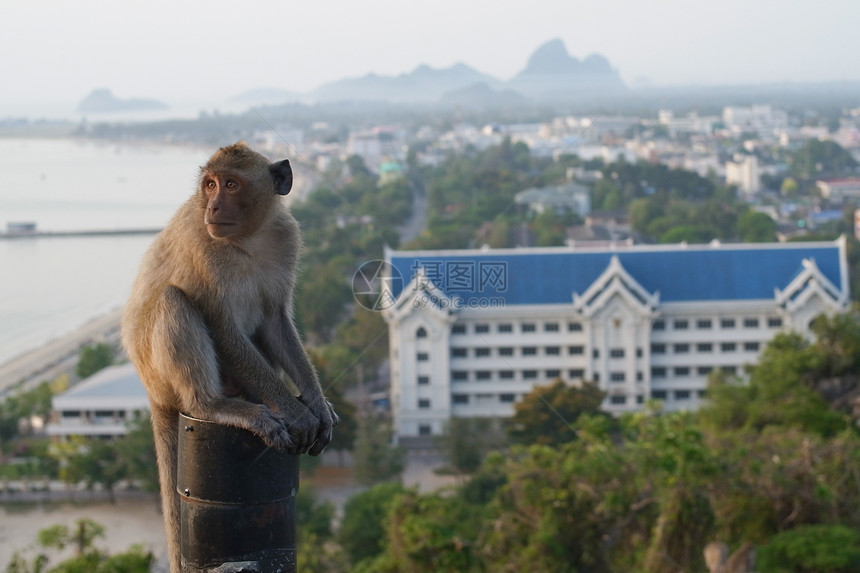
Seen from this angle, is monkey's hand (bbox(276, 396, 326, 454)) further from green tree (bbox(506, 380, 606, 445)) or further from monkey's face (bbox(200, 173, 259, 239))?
green tree (bbox(506, 380, 606, 445))

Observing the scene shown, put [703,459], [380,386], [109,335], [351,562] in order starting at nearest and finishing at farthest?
[703,459] → [351,562] → [380,386] → [109,335]

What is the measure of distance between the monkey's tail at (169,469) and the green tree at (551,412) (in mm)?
12119

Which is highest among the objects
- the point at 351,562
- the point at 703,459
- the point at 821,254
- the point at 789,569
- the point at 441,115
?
the point at 441,115

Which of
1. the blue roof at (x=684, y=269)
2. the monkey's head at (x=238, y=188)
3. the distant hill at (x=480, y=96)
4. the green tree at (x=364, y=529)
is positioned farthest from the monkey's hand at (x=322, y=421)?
the distant hill at (x=480, y=96)

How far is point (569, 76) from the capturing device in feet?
213

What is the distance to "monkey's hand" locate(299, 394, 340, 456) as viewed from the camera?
274cm

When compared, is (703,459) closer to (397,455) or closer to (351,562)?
(351,562)

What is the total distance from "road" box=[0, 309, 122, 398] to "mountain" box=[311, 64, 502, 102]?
102 ft

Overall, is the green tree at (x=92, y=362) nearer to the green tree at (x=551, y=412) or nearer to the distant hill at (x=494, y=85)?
the green tree at (x=551, y=412)

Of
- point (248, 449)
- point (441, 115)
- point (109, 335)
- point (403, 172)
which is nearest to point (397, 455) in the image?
point (248, 449)

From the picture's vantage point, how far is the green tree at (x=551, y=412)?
50.2 ft

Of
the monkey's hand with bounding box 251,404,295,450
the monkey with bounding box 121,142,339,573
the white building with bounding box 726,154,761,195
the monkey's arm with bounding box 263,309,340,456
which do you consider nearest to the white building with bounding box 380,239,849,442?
the monkey's arm with bounding box 263,309,340,456

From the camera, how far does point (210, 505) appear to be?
244 cm

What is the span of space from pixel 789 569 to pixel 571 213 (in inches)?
880
